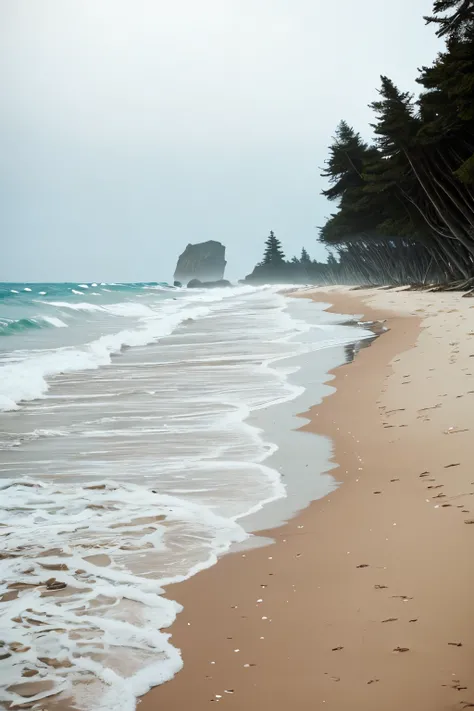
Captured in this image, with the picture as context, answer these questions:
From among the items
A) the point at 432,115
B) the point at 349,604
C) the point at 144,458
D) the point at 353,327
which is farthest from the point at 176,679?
the point at 432,115

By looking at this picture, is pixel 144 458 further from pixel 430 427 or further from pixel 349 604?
pixel 349 604

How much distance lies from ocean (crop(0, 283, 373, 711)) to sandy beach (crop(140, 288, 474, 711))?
19cm

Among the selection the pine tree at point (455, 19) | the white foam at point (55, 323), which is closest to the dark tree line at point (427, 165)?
the pine tree at point (455, 19)

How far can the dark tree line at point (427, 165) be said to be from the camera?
22.4 m

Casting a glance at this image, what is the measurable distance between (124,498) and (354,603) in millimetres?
2516

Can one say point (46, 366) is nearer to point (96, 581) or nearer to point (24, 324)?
point (96, 581)

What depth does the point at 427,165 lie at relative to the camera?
102 ft

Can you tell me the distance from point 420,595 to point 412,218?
36190 millimetres

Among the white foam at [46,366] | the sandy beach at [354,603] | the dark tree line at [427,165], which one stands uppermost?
the dark tree line at [427,165]

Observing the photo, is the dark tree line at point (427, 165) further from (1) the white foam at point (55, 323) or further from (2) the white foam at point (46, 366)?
(1) the white foam at point (55, 323)

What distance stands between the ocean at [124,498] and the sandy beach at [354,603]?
7.6 inches

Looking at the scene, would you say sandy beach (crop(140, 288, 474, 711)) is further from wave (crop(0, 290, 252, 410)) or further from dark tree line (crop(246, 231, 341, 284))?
dark tree line (crop(246, 231, 341, 284))

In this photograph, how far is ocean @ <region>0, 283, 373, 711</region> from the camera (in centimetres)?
321

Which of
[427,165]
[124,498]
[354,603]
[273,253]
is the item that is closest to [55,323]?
[427,165]
